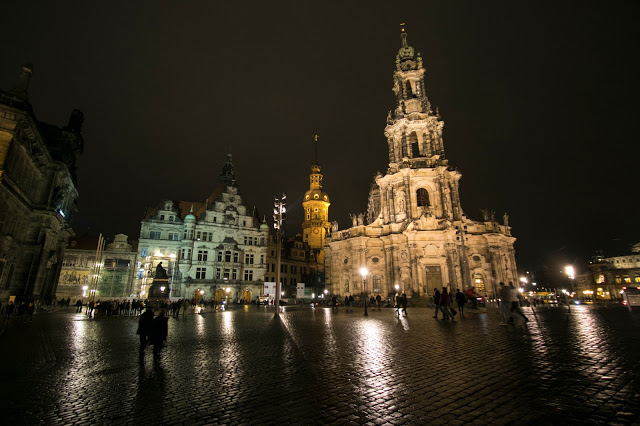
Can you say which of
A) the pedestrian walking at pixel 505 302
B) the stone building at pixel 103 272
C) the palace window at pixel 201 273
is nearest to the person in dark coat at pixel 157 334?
the pedestrian walking at pixel 505 302

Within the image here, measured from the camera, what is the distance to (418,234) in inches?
1577

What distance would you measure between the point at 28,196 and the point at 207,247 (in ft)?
83.1

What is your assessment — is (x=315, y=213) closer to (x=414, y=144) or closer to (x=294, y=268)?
(x=294, y=268)

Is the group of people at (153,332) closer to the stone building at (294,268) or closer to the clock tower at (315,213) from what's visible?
the stone building at (294,268)

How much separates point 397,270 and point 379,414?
37.4 m

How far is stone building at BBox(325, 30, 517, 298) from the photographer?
39.1 metres

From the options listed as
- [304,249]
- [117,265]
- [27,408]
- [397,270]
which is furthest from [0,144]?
[304,249]

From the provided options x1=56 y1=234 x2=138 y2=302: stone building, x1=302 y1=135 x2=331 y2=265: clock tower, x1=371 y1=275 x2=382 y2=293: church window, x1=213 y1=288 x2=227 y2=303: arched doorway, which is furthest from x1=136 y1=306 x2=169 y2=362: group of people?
x1=302 y1=135 x2=331 y2=265: clock tower

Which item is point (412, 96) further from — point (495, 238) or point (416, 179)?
point (495, 238)

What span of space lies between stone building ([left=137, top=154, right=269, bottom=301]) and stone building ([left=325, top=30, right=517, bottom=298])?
564 inches

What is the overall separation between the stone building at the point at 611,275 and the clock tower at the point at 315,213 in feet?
196

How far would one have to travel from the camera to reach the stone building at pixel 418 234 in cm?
3906

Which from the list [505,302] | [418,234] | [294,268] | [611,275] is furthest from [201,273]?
[611,275]

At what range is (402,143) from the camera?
4697cm
